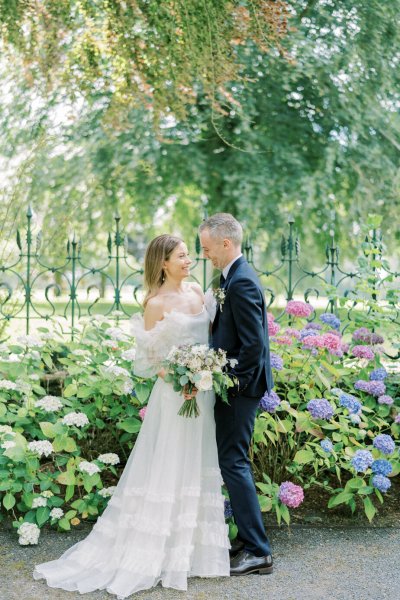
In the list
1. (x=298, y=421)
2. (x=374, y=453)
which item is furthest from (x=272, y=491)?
(x=374, y=453)

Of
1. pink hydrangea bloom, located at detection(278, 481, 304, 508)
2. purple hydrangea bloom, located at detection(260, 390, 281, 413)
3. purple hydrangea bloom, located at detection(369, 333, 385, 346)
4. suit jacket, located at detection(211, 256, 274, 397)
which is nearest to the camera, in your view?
suit jacket, located at detection(211, 256, 274, 397)

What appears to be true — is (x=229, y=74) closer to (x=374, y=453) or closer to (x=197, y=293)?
(x=197, y=293)

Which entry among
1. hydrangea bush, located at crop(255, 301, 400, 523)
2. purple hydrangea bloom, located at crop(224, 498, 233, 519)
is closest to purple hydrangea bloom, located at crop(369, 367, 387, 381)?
hydrangea bush, located at crop(255, 301, 400, 523)

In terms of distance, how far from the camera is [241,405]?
10.4ft

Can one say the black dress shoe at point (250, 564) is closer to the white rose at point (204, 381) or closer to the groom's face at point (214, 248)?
the white rose at point (204, 381)

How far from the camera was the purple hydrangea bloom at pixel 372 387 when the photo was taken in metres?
3.98

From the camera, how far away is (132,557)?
309 cm

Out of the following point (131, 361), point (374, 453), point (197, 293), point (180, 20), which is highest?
point (180, 20)

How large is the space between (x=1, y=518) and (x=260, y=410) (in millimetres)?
1512

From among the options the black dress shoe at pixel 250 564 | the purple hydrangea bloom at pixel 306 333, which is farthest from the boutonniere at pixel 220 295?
the black dress shoe at pixel 250 564

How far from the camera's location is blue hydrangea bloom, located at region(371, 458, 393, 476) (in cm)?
353

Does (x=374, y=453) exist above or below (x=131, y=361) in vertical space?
below

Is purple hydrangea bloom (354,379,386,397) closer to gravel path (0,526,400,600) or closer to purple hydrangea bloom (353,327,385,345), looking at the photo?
purple hydrangea bloom (353,327,385,345)

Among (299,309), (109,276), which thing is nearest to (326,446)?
(299,309)
